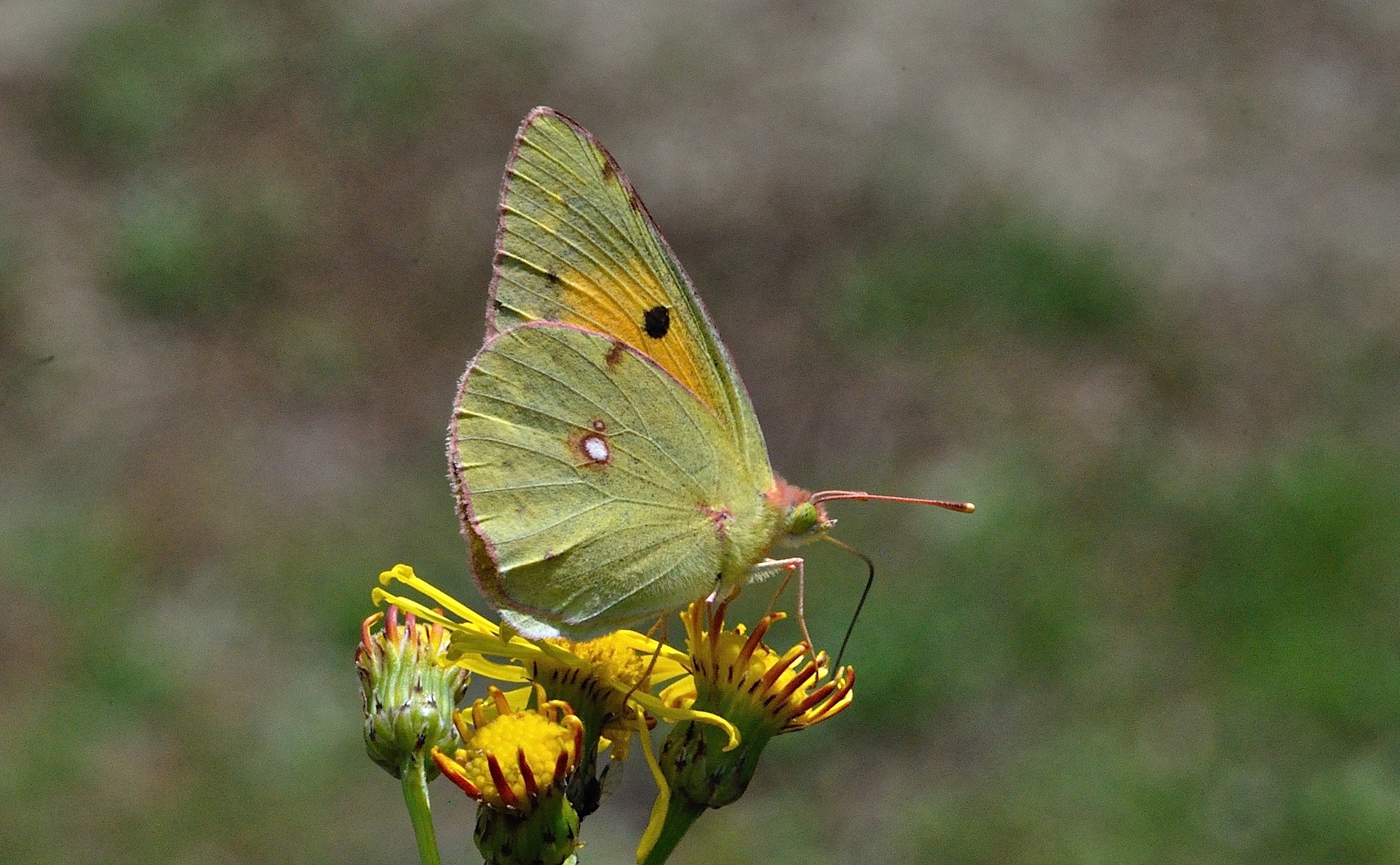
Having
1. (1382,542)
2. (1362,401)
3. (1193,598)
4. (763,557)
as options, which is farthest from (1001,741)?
(763,557)

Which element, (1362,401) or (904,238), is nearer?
(1362,401)

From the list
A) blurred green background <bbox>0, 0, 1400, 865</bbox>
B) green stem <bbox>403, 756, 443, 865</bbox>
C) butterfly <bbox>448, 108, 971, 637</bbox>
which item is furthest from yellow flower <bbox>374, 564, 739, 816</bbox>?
blurred green background <bbox>0, 0, 1400, 865</bbox>

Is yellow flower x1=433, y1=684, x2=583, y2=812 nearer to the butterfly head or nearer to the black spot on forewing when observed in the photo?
the butterfly head

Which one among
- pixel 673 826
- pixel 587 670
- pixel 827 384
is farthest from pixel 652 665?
pixel 827 384

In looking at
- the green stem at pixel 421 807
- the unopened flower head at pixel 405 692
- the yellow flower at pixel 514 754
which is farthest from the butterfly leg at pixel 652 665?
the green stem at pixel 421 807

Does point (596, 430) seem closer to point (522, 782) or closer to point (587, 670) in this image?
point (587, 670)

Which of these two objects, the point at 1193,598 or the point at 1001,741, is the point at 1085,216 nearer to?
the point at 1193,598

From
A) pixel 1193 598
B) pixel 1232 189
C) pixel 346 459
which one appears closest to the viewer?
pixel 1193 598

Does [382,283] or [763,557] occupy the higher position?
[763,557]
